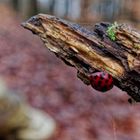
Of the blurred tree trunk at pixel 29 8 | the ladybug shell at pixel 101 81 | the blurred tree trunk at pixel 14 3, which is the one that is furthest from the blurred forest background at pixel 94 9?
the ladybug shell at pixel 101 81

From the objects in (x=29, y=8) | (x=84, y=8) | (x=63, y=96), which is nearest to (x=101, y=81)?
(x=63, y=96)

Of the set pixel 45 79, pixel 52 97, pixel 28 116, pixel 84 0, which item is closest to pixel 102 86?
pixel 28 116

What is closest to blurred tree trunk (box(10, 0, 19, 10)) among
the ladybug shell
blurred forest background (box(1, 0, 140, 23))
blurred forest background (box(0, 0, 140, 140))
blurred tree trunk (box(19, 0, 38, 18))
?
A: blurred forest background (box(1, 0, 140, 23))

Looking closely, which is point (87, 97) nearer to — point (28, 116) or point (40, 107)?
point (40, 107)

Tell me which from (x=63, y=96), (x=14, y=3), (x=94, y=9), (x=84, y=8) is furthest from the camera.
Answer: (x=84, y=8)

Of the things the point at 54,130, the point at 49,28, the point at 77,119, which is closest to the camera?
the point at 49,28

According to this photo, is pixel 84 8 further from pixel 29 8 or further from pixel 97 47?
pixel 97 47

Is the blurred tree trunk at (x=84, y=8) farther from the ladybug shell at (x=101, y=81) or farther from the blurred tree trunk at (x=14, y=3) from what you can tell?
the ladybug shell at (x=101, y=81)
